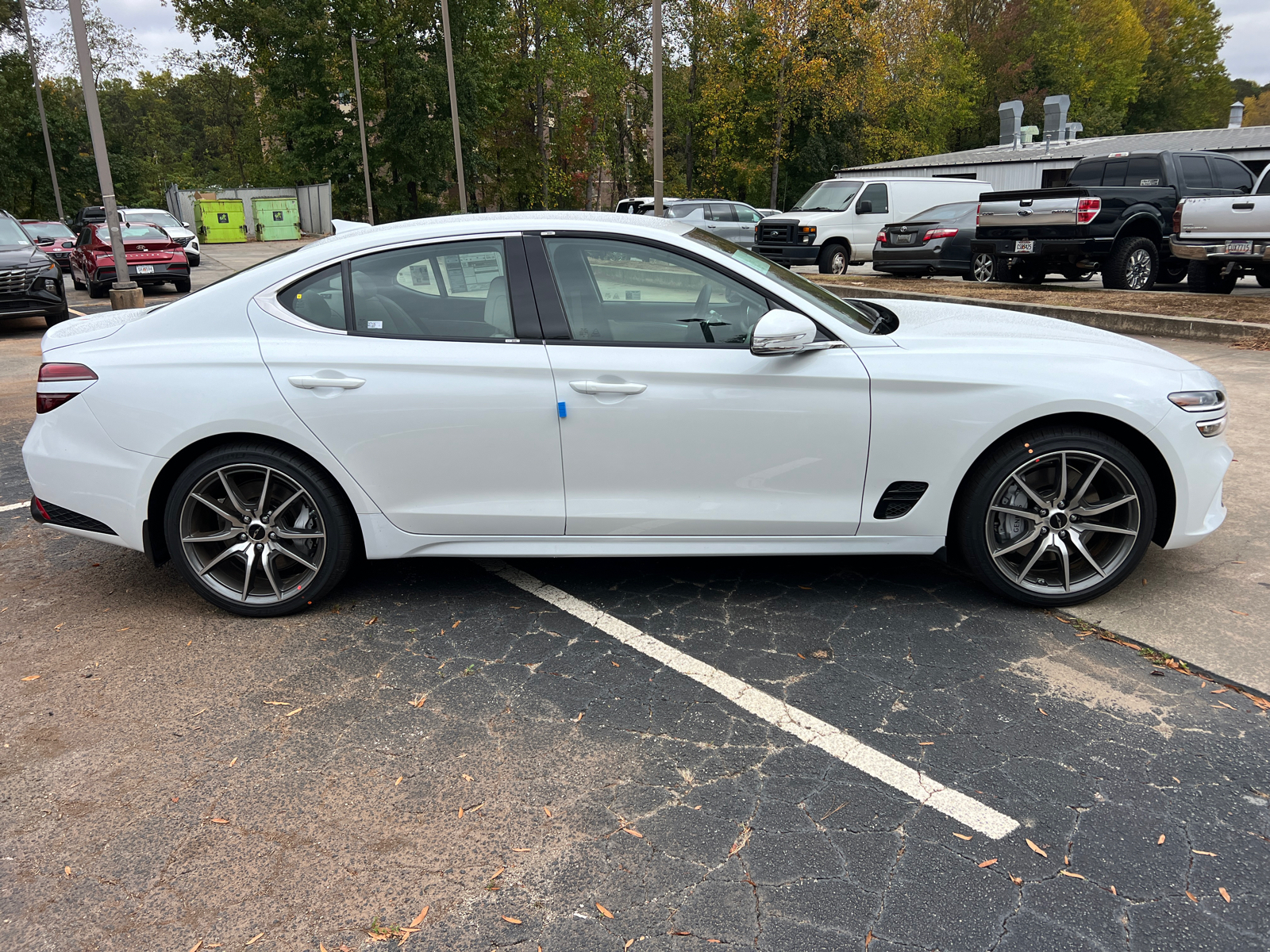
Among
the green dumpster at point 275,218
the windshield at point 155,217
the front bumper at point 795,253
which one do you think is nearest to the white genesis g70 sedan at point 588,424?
the front bumper at point 795,253

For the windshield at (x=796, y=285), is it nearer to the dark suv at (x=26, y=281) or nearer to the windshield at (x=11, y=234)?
the dark suv at (x=26, y=281)

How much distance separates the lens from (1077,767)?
289 centimetres

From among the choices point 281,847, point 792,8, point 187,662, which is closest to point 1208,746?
point 281,847

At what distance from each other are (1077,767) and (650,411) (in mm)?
1951

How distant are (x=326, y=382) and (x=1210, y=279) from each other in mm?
14797

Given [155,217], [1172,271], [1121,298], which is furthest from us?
[155,217]

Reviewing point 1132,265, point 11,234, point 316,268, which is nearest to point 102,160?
point 11,234

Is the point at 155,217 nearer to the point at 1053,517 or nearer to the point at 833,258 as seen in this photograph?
the point at 833,258

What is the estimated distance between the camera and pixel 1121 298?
41.9 ft

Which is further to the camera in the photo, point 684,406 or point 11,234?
point 11,234

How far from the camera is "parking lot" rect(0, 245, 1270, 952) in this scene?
2355mm

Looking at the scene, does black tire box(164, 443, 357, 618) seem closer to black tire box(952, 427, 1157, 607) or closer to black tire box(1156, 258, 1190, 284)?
black tire box(952, 427, 1157, 607)

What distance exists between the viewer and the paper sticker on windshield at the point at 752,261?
157 inches

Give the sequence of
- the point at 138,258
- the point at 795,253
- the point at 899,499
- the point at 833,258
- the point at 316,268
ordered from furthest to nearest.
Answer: the point at 833,258 < the point at 795,253 < the point at 138,258 < the point at 316,268 < the point at 899,499
